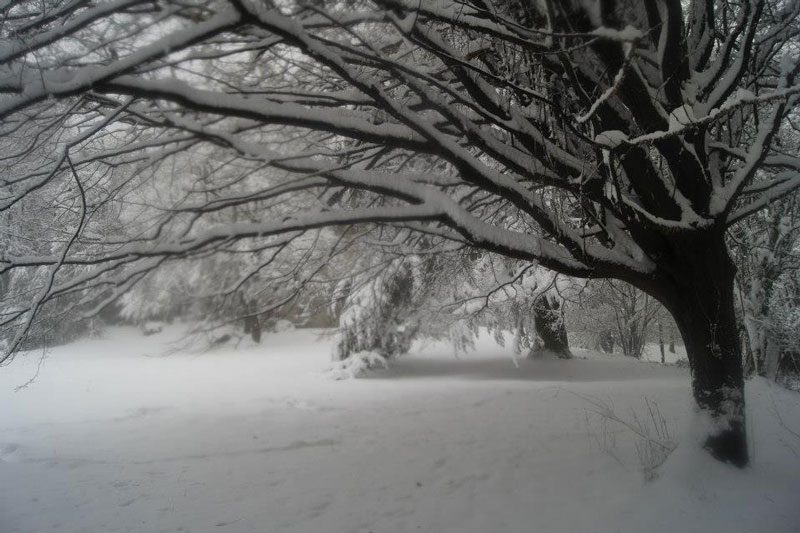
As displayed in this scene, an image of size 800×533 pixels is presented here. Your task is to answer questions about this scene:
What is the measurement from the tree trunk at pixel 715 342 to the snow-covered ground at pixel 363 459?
0.22 metres

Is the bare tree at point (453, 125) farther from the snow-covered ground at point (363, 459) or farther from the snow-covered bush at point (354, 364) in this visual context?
the snow-covered bush at point (354, 364)

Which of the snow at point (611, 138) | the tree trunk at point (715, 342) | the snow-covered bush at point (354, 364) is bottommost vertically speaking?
→ the snow-covered bush at point (354, 364)

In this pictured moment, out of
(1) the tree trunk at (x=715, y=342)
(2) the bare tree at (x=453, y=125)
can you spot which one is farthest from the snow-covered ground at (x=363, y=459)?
(2) the bare tree at (x=453, y=125)

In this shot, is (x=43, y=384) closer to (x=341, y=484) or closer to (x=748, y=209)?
(x=341, y=484)

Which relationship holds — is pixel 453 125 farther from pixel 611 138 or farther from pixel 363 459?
pixel 363 459

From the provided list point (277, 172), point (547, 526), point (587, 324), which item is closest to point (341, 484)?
point (547, 526)

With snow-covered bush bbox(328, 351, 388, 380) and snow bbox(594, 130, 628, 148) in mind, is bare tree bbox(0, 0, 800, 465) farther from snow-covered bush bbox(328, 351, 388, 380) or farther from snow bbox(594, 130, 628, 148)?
snow-covered bush bbox(328, 351, 388, 380)

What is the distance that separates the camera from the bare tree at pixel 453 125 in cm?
277

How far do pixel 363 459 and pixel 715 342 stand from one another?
3.37 metres

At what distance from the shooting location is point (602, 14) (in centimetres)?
292

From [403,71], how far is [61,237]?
348 centimetres

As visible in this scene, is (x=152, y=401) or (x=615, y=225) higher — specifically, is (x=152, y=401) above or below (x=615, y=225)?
below

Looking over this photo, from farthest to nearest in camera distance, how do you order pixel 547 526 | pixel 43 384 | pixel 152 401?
1. pixel 43 384
2. pixel 152 401
3. pixel 547 526

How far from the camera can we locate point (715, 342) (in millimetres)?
3734
